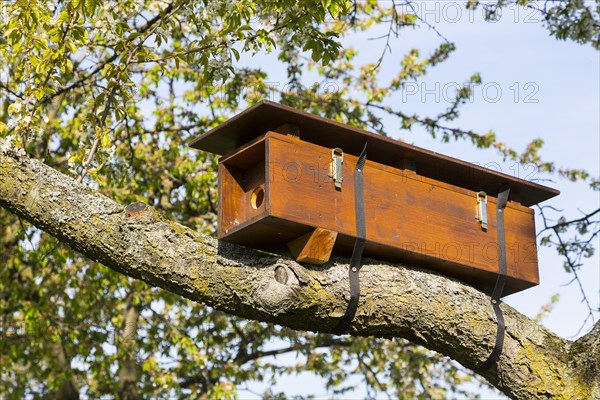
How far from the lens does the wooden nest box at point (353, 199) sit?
2916 mm

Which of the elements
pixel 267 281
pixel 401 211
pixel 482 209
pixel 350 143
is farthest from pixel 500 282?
pixel 267 281

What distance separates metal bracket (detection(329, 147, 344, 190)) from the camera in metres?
3.04

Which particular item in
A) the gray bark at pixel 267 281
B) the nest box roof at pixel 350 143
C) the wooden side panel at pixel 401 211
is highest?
the nest box roof at pixel 350 143

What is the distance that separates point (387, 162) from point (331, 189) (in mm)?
372

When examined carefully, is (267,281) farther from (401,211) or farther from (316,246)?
(401,211)

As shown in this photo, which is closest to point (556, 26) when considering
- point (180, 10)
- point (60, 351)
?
Answer: point (180, 10)

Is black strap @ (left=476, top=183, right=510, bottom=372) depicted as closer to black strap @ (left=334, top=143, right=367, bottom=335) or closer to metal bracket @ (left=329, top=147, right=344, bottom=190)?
black strap @ (left=334, top=143, right=367, bottom=335)

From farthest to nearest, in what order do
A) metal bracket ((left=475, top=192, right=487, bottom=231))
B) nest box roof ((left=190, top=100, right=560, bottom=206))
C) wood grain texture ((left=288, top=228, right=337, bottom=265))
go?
metal bracket ((left=475, top=192, right=487, bottom=231))
nest box roof ((left=190, top=100, right=560, bottom=206))
wood grain texture ((left=288, top=228, right=337, bottom=265))

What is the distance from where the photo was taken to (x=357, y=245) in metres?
3.00

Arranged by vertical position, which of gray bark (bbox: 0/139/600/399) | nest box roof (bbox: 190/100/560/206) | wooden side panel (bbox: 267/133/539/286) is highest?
nest box roof (bbox: 190/100/560/206)

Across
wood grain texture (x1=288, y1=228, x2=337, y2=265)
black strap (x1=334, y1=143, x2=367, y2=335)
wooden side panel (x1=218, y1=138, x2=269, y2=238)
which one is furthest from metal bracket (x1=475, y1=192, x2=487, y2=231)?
wooden side panel (x1=218, y1=138, x2=269, y2=238)

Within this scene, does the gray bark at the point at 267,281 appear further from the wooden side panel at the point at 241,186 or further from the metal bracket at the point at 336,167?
the metal bracket at the point at 336,167

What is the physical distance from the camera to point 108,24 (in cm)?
471

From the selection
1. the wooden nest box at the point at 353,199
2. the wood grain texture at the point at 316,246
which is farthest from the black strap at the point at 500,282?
the wood grain texture at the point at 316,246
